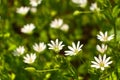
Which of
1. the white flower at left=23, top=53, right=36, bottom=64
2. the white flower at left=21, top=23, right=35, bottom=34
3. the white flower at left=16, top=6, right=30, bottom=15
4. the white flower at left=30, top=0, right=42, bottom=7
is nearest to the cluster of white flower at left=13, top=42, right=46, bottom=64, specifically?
the white flower at left=23, top=53, right=36, bottom=64

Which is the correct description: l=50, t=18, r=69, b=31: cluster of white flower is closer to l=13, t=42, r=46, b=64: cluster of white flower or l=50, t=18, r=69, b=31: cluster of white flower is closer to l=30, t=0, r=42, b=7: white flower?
l=30, t=0, r=42, b=7: white flower

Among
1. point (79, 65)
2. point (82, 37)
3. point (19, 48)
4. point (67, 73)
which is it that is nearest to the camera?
point (67, 73)

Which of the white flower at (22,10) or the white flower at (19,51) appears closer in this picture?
the white flower at (19,51)

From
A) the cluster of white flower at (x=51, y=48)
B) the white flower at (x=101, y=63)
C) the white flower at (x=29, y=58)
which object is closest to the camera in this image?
the white flower at (x=101, y=63)

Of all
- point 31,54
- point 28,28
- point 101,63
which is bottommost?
point 101,63

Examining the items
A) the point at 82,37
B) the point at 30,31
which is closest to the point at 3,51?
the point at 30,31

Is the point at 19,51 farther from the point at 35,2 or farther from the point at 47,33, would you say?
the point at 47,33

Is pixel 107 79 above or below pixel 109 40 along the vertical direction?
below

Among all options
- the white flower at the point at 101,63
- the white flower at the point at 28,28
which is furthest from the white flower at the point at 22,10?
the white flower at the point at 101,63

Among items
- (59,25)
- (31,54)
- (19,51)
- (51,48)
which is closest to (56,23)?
(59,25)

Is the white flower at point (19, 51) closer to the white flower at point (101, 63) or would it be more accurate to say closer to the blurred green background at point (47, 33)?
the blurred green background at point (47, 33)

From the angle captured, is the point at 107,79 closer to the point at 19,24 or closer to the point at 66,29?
the point at 66,29
